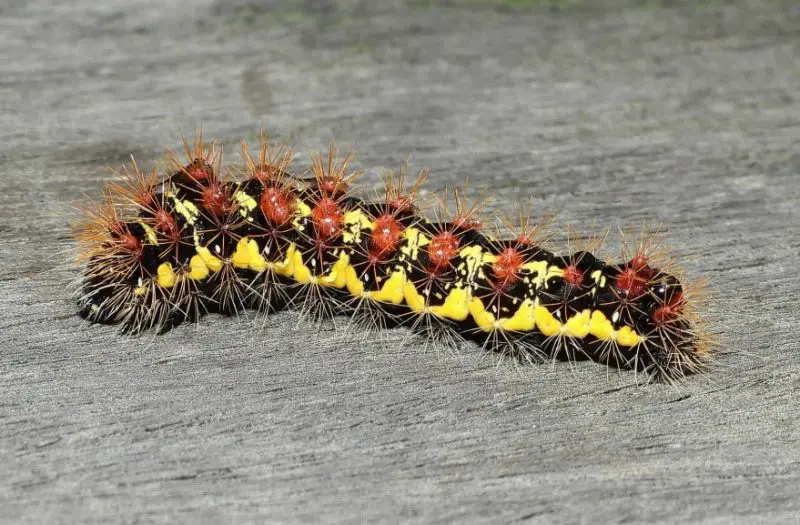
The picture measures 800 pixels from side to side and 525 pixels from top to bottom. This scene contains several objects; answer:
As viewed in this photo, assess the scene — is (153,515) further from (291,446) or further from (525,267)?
(525,267)

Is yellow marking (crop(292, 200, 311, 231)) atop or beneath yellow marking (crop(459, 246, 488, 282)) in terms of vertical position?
atop

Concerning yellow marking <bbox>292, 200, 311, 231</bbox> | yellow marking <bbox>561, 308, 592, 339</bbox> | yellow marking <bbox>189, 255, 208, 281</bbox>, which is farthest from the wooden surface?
yellow marking <bbox>292, 200, 311, 231</bbox>

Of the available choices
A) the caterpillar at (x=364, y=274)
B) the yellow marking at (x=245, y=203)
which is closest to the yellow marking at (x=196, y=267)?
the caterpillar at (x=364, y=274)

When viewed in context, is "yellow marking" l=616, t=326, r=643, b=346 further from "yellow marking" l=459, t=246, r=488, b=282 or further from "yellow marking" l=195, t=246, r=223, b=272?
"yellow marking" l=195, t=246, r=223, b=272

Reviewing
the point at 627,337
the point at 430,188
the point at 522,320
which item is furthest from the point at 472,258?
the point at 430,188

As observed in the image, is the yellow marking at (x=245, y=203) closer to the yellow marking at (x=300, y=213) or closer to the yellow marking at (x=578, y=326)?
the yellow marking at (x=300, y=213)

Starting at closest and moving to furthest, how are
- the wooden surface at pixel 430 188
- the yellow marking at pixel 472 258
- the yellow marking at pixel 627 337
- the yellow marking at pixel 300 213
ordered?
the wooden surface at pixel 430 188, the yellow marking at pixel 627 337, the yellow marking at pixel 472 258, the yellow marking at pixel 300 213
